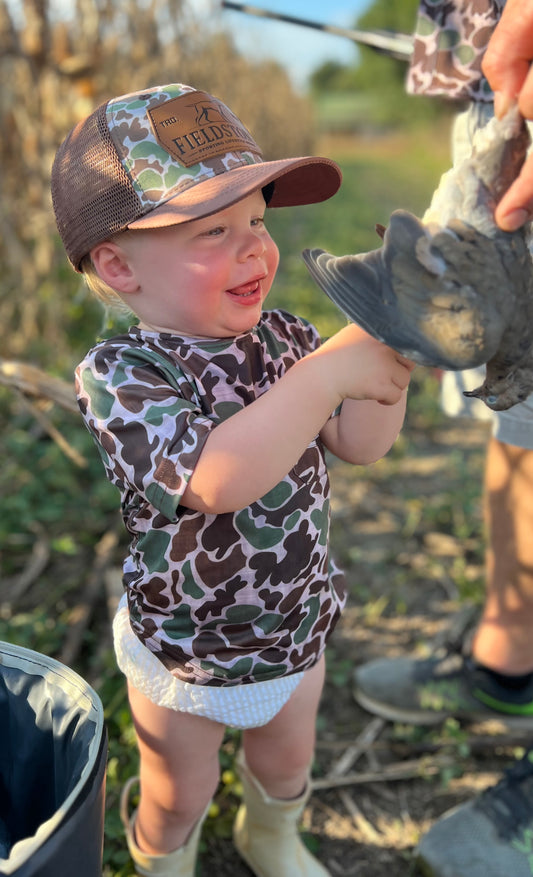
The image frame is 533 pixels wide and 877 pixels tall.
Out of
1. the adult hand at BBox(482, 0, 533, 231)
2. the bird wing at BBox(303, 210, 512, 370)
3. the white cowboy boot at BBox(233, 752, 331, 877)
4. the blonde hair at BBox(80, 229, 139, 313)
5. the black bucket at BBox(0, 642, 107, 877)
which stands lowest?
the white cowboy boot at BBox(233, 752, 331, 877)

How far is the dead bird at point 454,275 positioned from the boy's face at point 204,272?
23 cm

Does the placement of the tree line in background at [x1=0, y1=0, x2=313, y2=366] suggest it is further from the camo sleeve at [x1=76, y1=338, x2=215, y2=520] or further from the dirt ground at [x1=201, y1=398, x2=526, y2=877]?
the camo sleeve at [x1=76, y1=338, x2=215, y2=520]

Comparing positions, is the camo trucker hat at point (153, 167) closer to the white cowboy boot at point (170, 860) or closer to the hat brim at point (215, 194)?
the hat brim at point (215, 194)

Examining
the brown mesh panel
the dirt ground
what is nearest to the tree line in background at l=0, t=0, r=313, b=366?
the dirt ground

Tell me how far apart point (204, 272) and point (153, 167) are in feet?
0.57

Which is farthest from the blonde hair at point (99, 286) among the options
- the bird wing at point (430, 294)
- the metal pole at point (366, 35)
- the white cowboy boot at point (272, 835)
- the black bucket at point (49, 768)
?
the metal pole at point (366, 35)

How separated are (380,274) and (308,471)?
1.47 ft

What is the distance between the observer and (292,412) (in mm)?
1103

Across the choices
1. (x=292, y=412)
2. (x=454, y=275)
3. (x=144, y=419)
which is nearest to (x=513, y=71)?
(x=454, y=275)

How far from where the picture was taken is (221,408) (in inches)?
49.8

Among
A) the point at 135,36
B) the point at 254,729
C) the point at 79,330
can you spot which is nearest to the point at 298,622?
the point at 254,729

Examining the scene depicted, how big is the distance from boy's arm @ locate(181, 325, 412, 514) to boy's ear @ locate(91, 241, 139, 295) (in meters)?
0.31

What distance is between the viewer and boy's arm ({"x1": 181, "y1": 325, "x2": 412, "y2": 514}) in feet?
3.57

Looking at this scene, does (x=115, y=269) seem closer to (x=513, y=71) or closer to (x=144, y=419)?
(x=144, y=419)
